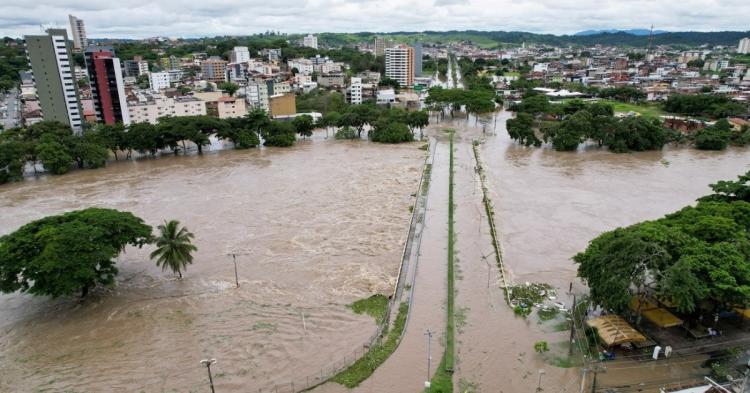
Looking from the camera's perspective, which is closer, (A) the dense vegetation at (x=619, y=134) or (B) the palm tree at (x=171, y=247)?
(B) the palm tree at (x=171, y=247)

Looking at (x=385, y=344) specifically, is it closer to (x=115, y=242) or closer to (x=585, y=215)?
(x=115, y=242)

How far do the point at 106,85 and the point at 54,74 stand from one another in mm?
4084

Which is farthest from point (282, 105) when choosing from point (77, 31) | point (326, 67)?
point (77, 31)

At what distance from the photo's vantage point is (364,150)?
38.0 m

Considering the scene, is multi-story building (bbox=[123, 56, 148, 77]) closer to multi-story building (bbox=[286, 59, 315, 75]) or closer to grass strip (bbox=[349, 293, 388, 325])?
multi-story building (bbox=[286, 59, 315, 75])

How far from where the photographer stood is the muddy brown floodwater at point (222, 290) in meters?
12.0

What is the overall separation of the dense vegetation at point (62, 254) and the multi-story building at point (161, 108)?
109 ft

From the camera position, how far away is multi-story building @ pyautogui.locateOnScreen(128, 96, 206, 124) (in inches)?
1832

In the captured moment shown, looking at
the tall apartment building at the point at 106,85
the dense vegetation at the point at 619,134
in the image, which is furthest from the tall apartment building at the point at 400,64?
the tall apartment building at the point at 106,85

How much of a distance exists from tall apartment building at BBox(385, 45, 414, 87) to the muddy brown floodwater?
177 feet

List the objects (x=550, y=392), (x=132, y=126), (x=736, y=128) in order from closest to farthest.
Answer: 1. (x=550, y=392)
2. (x=132, y=126)
3. (x=736, y=128)

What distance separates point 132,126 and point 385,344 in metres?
30.8

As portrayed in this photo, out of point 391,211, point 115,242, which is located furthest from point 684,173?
point 115,242

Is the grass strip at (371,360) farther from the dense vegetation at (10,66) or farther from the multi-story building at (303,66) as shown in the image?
the multi-story building at (303,66)
